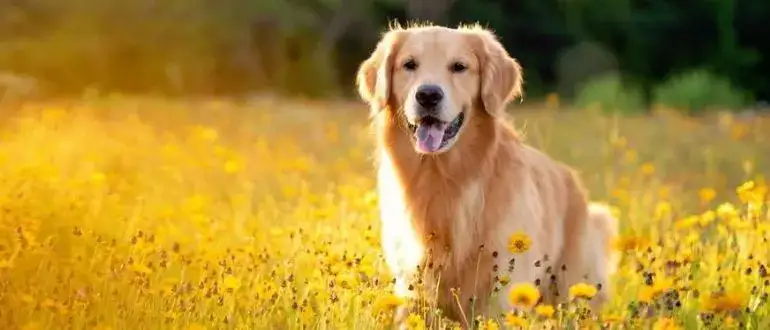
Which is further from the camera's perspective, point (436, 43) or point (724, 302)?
→ point (436, 43)

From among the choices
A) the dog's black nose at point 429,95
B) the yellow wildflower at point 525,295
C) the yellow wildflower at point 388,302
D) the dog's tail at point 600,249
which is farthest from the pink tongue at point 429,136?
the yellow wildflower at point 525,295

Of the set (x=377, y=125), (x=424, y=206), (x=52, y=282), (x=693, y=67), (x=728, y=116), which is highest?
(x=693, y=67)

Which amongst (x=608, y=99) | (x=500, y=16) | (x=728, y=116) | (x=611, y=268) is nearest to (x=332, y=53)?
(x=500, y=16)

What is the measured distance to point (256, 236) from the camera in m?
4.47

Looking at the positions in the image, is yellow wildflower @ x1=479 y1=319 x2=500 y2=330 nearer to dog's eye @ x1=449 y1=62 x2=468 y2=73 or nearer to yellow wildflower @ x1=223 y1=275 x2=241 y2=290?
yellow wildflower @ x1=223 y1=275 x2=241 y2=290

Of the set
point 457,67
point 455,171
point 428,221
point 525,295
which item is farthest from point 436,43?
point 525,295

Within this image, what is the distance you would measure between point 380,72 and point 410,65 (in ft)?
0.56

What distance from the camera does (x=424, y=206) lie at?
405cm

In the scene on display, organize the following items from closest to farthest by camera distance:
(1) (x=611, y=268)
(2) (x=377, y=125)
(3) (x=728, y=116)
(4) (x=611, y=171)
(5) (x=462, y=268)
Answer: (5) (x=462, y=268)
(2) (x=377, y=125)
(1) (x=611, y=268)
(4) (x=611, y=171)
(3) (x=728, y=116)

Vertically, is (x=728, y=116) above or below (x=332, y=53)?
below

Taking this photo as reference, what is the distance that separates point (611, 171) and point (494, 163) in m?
3.89

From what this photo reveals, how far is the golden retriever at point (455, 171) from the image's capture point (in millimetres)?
3850

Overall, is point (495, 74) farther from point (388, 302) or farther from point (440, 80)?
point (388, 302)

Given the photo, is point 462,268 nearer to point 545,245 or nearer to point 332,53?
point 545,245
